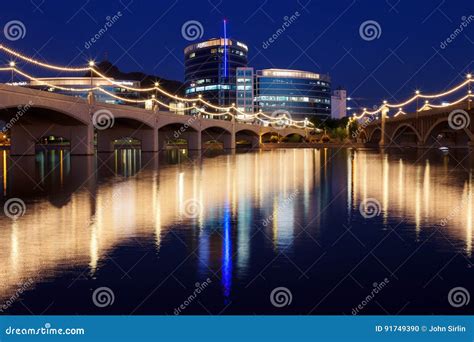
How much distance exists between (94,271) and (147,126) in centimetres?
6059

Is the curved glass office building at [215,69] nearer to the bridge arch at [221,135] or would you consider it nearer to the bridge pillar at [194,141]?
the bridge arch at [221,135]

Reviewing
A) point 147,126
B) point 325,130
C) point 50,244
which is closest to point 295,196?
point 50,244

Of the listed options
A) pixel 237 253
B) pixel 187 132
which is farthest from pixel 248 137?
pixel 237 253

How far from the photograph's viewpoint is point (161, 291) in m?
7.40

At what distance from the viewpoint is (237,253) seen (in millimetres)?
9641

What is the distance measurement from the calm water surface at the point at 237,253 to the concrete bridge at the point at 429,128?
51172 mm

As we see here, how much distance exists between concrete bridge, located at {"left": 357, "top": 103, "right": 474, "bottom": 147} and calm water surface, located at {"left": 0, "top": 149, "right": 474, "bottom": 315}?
168 ft

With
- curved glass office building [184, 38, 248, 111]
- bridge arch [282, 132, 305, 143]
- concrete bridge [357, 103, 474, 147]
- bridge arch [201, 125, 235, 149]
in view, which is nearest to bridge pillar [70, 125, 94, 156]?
concrete bridge [357, 103, 474, 147]

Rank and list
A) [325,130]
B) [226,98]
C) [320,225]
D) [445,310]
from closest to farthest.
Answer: [445,310] < [320,225] < [325,130] < [226,98]

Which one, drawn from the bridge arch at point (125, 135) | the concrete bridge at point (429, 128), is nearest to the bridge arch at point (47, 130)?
the bridge arch at point (125, 135)

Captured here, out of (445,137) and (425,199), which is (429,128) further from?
(425,199)

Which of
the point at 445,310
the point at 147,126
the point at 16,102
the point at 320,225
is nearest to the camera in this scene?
the point at 445,310

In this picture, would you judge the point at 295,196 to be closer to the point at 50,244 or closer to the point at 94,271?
the point at 50,244

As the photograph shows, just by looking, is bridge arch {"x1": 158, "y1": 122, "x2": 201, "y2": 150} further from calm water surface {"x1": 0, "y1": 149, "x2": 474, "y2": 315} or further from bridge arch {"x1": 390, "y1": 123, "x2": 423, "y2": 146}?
calm water surface {"x1": 0, "y1": 149, "x2": 474, "y2": 315}
